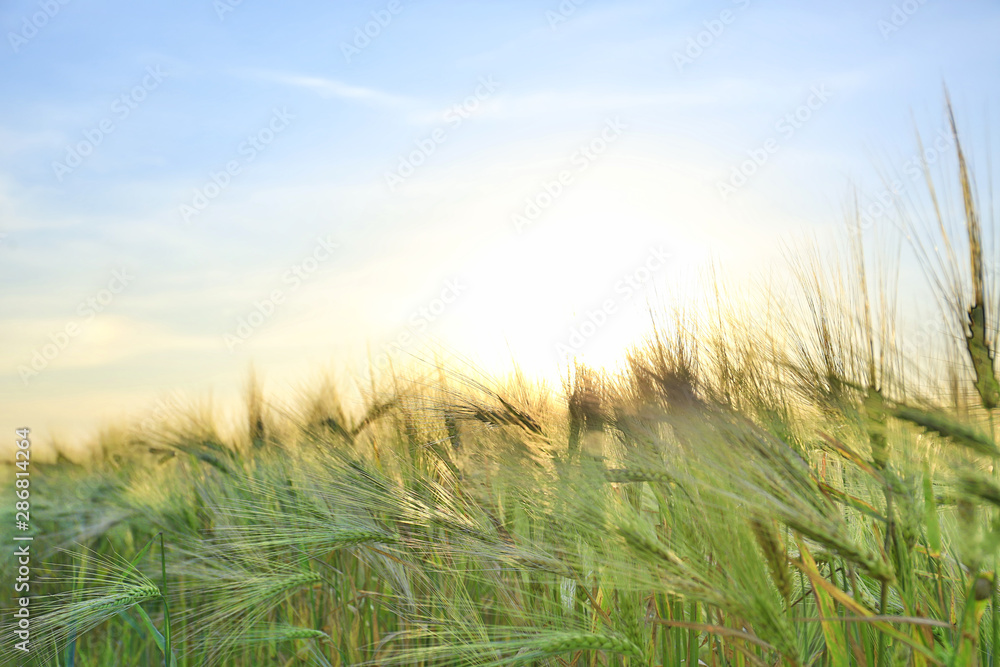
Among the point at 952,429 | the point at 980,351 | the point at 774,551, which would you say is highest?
the point at 980,351

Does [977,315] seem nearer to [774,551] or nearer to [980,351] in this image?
[980,351]

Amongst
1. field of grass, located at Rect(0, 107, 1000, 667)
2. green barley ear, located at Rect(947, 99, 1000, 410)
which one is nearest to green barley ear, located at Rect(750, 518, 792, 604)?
field of grass, located at Rect(0, 107, 1000, 667)

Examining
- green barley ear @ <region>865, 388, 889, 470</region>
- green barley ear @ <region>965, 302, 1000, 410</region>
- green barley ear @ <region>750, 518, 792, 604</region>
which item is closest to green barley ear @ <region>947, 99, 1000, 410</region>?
green barley ear @ <region>965, 302, 1000, 410</region>

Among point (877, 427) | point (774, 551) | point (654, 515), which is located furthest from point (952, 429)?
point (654, 515)

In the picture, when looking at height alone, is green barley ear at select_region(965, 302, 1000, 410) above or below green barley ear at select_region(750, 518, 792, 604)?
above

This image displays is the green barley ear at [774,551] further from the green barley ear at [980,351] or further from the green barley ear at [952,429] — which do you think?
the green barley ear at [980,351]

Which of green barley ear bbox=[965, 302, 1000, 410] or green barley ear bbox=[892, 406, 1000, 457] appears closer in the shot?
green barley ear bbox=[892, 406, 1000, 457]

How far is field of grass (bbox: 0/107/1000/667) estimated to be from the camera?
1.06 metres

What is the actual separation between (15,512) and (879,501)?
13.5 feet

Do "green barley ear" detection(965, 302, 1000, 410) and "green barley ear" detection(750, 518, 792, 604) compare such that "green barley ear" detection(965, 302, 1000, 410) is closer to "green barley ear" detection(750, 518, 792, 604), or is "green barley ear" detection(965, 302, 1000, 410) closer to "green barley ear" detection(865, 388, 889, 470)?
"green barley ear" detection(865, 388, 889, 470)

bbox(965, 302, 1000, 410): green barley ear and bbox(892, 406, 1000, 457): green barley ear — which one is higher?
bbox(965, 302, 1000, 410): green barley ear

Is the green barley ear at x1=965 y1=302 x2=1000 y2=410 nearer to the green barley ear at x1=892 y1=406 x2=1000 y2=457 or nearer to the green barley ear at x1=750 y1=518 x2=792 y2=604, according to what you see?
the green barley ear at x1=892 y1=406 x2=1000 y2=457

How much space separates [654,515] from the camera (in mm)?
2094

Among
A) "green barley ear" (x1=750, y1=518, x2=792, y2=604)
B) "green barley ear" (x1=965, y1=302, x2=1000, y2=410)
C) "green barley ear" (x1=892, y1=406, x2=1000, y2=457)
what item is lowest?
"green barley ear" (x1=750, y1=518, x2=792, y2=604)
